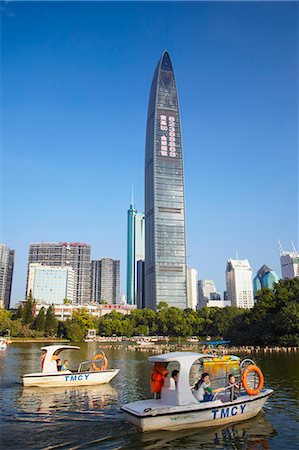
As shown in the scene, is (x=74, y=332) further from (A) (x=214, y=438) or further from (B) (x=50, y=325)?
(A) (x=214, y=438)

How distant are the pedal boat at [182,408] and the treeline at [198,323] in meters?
50.1

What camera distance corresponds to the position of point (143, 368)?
132 ft

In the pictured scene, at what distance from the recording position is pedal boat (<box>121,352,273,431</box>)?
50.6 feet

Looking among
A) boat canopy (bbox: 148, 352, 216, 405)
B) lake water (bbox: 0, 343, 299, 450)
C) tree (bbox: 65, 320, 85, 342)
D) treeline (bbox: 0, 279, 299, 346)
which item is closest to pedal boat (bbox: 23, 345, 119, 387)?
lake water (bbox: 0, 343, 299, 450)

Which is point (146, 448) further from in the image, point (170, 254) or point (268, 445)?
point (170, 254)

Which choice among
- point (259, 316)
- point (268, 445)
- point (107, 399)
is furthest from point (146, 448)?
point (259, 316)

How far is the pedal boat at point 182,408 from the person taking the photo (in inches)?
607

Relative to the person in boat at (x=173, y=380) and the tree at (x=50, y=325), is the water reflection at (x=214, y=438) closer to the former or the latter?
the person in boat at (x=173, y=380)

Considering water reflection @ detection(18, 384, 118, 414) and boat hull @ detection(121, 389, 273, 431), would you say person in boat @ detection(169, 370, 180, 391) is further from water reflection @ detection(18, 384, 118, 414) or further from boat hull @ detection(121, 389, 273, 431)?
water reflection @ detection(18, 384, 118, 414)

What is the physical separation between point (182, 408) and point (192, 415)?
0.61 m

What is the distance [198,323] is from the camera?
13300cm

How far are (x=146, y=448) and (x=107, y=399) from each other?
962cm

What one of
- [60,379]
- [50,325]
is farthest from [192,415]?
[50,325]

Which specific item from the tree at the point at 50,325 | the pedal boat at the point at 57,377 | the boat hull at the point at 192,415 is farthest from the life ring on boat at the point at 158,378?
the tree at the point at 50,325
